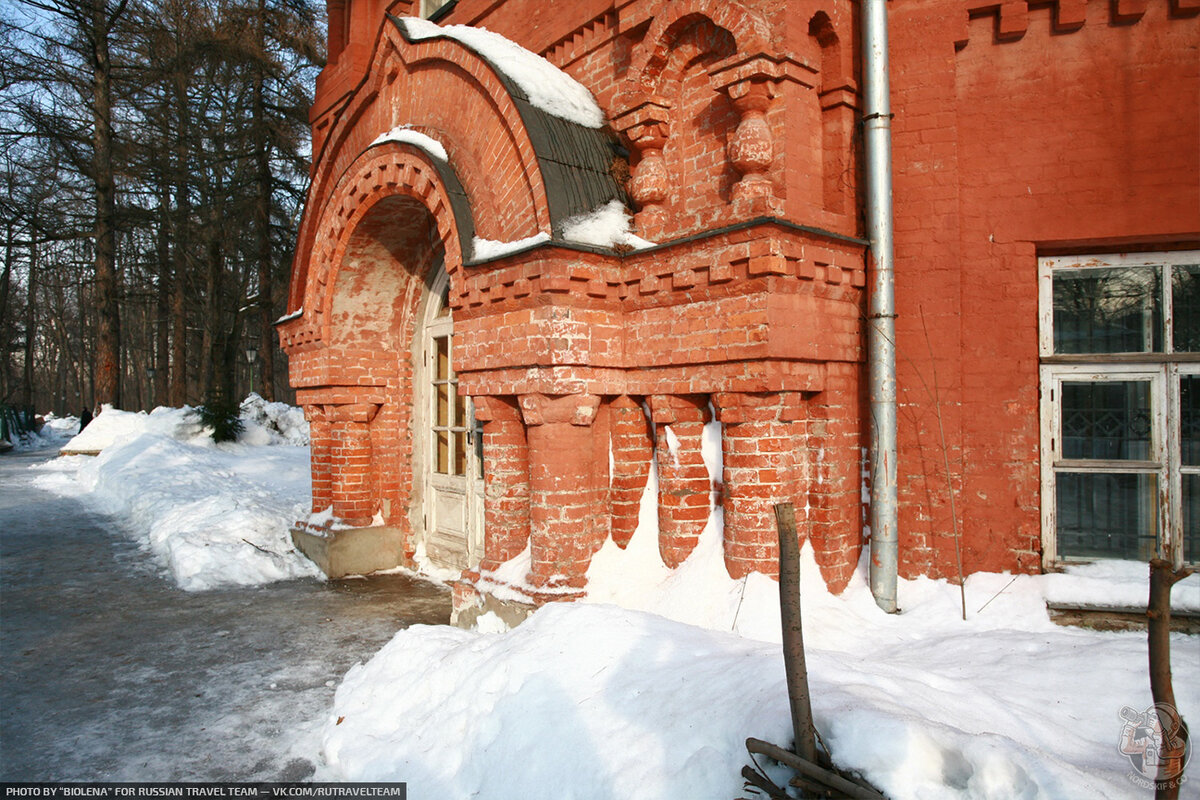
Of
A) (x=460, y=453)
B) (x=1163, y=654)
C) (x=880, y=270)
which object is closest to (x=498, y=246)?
(x=880, y=270)

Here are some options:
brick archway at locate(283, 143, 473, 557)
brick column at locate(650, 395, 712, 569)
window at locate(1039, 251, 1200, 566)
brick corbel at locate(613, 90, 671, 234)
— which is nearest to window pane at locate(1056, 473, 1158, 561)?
window at locate(1039, 251, 1200, 566)

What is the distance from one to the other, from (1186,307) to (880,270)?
177 cm

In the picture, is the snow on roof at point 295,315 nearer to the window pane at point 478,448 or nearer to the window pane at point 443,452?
the window pane at point 443,452

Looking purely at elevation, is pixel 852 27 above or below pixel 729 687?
above

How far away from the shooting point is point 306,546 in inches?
319

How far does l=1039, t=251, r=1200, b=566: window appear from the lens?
4480 millimetres

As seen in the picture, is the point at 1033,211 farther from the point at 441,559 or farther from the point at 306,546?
the point at 306,546

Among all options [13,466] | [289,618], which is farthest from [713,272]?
[13,466]

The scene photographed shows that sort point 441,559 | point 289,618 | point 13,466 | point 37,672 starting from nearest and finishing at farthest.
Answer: point 37,672 → point 289,618 → point 441,559 → point 13,466

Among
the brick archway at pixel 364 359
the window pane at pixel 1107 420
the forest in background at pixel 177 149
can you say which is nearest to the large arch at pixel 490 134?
the brick archway at pixel 364 359

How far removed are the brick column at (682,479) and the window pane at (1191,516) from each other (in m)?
2.78

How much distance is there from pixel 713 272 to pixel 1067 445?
2.45 metres

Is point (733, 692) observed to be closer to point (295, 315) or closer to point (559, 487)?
point (559, 487)

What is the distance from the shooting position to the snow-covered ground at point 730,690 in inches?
100
